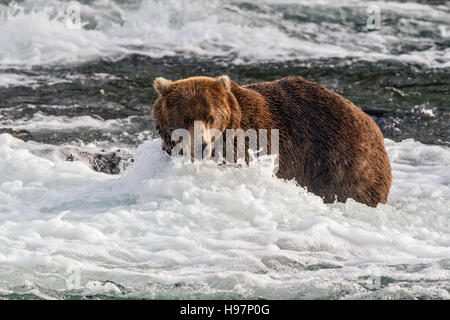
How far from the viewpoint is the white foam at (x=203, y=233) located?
20.6ft

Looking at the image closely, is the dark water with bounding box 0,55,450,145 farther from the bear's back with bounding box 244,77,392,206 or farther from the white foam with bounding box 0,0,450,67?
the bear's back with bounding box 244,77,392,206

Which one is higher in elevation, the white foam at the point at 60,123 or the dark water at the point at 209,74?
the dark water at the point at 209,74

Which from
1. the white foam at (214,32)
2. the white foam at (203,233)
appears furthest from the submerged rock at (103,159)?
the white foam at (214,32)

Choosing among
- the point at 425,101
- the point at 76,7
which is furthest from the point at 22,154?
the point at 76,7

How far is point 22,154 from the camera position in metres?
8.98

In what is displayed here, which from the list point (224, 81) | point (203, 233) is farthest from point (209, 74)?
point (203, 233)

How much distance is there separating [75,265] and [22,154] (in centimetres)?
282

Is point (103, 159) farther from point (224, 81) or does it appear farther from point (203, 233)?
point (203, 233)

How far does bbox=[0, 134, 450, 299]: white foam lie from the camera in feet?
20.6

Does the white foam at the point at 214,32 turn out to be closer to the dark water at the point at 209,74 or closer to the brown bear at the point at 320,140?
the dark water at the point at 209,74

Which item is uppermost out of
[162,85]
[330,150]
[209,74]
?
[162,85]

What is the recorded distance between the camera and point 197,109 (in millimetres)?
7336

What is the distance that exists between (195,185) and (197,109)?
33.2 inches

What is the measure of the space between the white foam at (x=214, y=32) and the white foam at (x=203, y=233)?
19.8 feet
